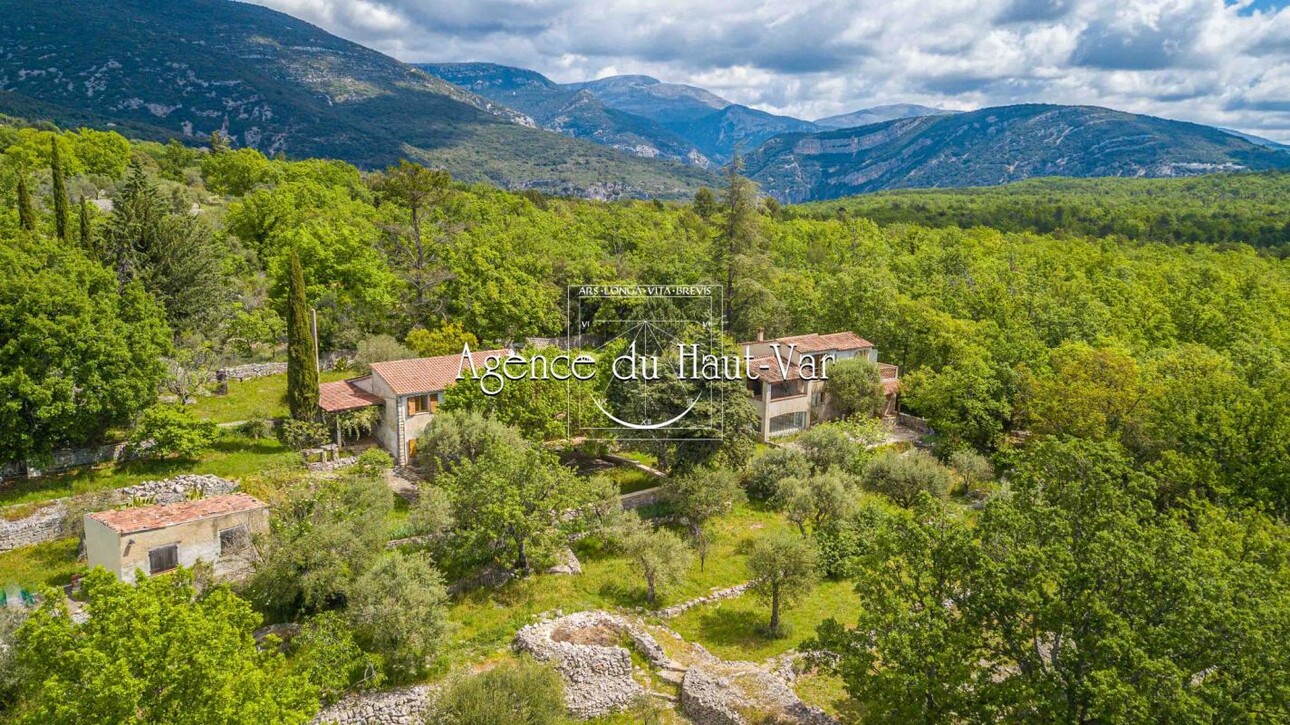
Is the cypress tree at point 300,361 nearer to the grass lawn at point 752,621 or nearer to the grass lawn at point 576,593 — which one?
the grass lawn at point 576,593

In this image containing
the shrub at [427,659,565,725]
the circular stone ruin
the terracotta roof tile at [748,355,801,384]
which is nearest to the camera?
the shrub at [427,659,565,725]

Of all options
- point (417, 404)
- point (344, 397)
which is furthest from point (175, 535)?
point (344, 397)

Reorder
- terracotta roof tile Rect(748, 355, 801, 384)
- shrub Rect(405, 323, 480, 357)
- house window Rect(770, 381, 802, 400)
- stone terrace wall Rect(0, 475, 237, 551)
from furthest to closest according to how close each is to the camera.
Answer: shrub Rect(405, 323, 480, 357), house window Rect(770, 381, 802, 400), terracotta roof tile Rect(748, 355, 801, 384), stone terrace wall Rect(0, 475, 237, 551)

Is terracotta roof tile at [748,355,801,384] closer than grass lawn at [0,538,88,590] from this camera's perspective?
No

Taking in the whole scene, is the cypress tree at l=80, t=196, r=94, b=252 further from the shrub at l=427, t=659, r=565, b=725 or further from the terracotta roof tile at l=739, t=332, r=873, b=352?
the terracotta roof tile at l=739, t=332, r=873, b=352

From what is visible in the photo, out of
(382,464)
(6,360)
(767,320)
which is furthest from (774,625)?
(767,320)

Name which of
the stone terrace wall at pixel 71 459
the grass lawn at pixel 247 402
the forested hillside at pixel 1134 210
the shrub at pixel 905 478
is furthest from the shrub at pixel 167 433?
the forested hillside at pixel 1134 210

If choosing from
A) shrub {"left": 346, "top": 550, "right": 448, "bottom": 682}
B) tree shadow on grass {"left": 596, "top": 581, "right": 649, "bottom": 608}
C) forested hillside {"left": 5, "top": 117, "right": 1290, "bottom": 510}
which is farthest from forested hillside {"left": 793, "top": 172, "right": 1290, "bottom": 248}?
shrub {"left": 346, "top": 550, "right": 448, "bottom": 682}
